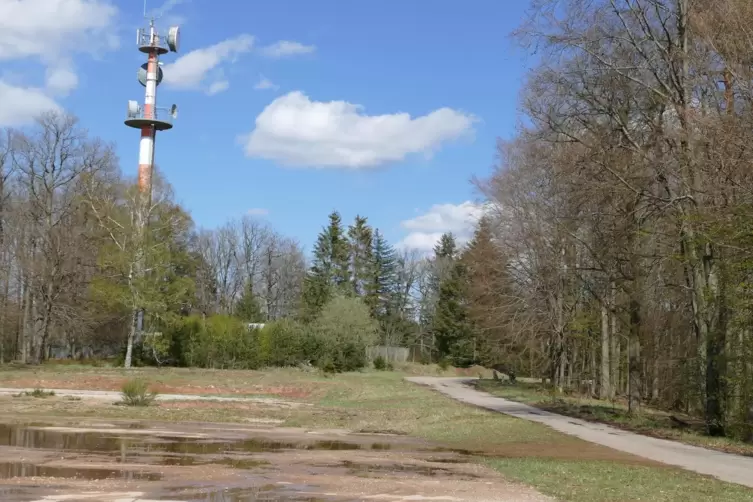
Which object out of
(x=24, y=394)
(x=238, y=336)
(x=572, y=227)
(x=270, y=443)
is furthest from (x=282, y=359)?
(x=270, y=443)

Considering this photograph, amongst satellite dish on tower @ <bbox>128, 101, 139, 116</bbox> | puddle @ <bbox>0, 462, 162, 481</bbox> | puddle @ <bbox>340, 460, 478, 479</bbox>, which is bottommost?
puddle @ <bbox>340, 460, 478, 479</bbox>

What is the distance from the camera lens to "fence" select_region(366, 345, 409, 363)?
73887mm

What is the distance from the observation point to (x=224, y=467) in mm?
13758

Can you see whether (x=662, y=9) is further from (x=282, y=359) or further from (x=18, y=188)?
(x=18, y=188)

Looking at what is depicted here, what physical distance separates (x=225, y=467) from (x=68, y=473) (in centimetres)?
270

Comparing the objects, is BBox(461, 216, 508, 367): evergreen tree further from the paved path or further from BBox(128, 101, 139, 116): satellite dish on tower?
BBox(128, 101, 139, 116): satellite dish on tower

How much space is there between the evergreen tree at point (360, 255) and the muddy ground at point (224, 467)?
69675 millimetres

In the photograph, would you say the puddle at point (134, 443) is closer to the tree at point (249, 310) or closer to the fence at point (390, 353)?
the fence at point (390, 353)

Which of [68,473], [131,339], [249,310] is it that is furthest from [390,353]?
[68,473]

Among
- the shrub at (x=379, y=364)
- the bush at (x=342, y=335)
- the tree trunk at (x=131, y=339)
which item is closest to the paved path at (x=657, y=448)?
the tree trunk at (x=131, y=339)

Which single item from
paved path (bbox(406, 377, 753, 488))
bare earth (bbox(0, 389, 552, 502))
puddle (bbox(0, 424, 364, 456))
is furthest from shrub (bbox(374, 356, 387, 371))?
puddle (bbox(0, 424, 364, 456))

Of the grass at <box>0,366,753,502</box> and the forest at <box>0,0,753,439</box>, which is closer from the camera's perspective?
the grass at <box>0,366,753,502</box>

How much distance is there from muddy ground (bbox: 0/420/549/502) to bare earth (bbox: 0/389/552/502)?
0.02 meters

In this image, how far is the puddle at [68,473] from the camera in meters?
12.2
